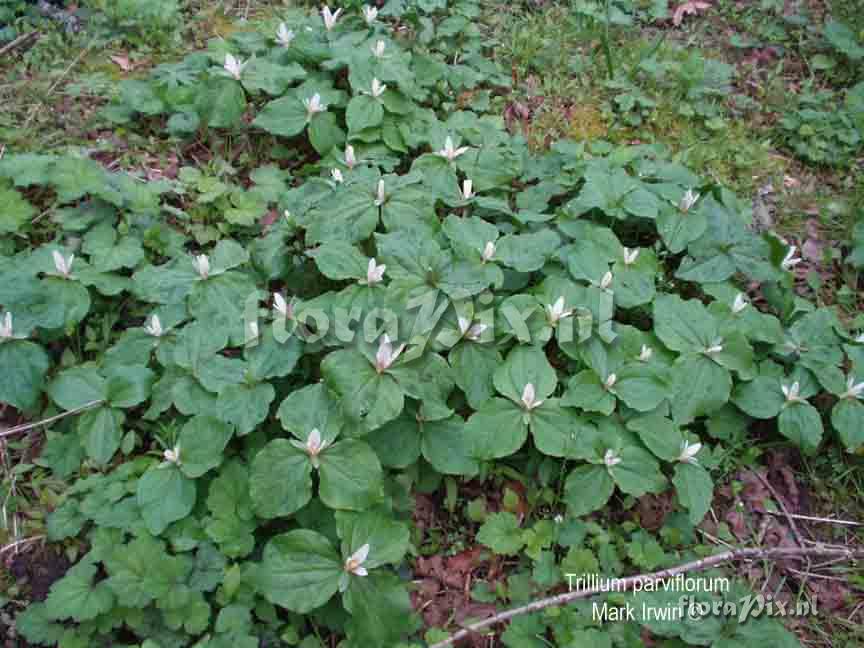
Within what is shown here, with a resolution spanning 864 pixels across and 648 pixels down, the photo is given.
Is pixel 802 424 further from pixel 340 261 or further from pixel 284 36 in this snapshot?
pixel 284 36

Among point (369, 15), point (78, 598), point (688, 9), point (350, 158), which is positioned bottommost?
point (78, 598)

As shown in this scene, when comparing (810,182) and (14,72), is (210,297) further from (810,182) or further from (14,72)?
(810,182)

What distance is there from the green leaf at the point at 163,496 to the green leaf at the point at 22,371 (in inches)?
19.7

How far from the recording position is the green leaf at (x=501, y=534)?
2.44m

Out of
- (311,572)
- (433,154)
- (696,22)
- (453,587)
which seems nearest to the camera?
(311,572)

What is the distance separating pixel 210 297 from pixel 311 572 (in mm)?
1163

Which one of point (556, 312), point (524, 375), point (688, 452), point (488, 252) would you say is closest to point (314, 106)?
point (488, 252)

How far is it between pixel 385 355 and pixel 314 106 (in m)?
1.68

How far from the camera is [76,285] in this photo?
2.72 metres

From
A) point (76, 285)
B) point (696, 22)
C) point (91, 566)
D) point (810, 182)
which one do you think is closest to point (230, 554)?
point (91, 566)

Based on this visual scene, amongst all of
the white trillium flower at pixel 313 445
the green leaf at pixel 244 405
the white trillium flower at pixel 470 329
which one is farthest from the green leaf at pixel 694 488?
the green leaf at pixel 244 405

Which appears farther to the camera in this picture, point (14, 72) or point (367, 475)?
point (14, 72)

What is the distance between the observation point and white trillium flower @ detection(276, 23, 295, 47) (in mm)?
3674

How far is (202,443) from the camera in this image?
7.75ft
